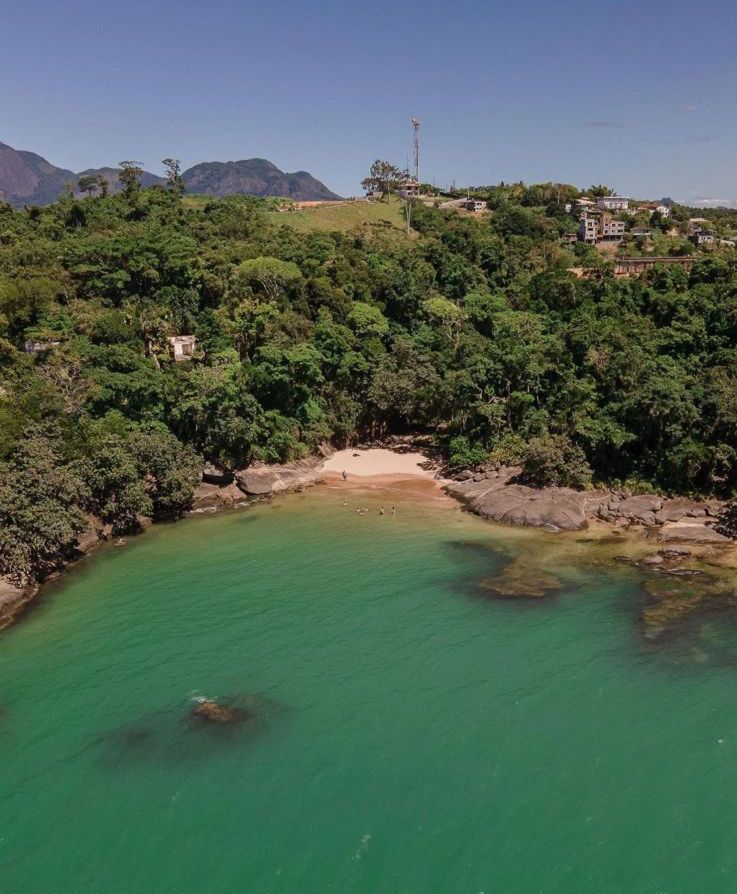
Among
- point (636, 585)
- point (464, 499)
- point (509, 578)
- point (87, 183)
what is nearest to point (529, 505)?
point (464, 499)

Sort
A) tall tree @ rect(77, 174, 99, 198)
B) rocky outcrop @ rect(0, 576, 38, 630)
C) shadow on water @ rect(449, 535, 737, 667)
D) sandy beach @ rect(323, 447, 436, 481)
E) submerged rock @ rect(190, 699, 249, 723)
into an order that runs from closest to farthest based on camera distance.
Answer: submerged rock @ rect(190, 699, 249, 723), shadow on water @ rect(449, 535, 737, 667), rocky outcrop @ rect(0, 576, 38, 630), sandy beach @ rect(323, 447, 436, 481), tall tree @ rect(77, 174, 99, 198)

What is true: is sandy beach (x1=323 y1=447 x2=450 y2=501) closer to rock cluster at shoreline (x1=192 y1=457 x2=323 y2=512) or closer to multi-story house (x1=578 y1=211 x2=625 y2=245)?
rock cluster at shoreline (x1=192 y1=457 x2=323 y2=512)

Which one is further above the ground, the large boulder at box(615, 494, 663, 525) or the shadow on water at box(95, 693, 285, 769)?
the large boulder at box(615, 494, 663, 525)

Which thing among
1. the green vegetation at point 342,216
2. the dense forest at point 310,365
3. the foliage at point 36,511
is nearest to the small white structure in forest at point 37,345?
the dense forest at point 310,365

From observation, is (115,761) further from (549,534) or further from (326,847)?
(549,534)

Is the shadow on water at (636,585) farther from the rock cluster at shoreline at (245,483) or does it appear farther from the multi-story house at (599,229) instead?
the multi-story house at (599,229)

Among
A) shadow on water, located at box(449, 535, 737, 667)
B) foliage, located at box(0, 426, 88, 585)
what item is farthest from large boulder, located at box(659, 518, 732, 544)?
foliage, located at box(0, 426, 88, 585)

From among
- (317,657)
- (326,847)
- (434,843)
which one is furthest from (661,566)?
(326,847)
